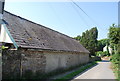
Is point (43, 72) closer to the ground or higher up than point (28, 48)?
closer to the ground

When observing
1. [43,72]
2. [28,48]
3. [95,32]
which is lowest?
[43,72]

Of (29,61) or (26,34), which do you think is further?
(26,34)

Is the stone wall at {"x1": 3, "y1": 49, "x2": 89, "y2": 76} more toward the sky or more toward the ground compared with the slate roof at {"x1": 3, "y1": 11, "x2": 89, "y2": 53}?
more toward the ground

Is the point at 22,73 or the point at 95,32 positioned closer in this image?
the point at 22,73

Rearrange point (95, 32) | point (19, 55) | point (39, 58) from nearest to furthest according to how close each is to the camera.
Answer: point (19, 55) → point (39, 58) → point (95, 32)

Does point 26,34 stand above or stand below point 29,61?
above

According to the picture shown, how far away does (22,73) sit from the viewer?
902 centimetres

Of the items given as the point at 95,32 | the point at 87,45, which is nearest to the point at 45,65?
the point at 87,45

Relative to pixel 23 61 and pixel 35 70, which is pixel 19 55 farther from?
pixel 35 70

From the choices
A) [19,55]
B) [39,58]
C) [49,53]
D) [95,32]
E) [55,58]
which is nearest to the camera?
[19,55]

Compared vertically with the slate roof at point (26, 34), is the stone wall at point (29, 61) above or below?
below

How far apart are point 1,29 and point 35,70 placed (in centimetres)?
385

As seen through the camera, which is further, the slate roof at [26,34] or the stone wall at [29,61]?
the slate roof at [26,34]

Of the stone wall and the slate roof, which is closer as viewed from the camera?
the stone wall
